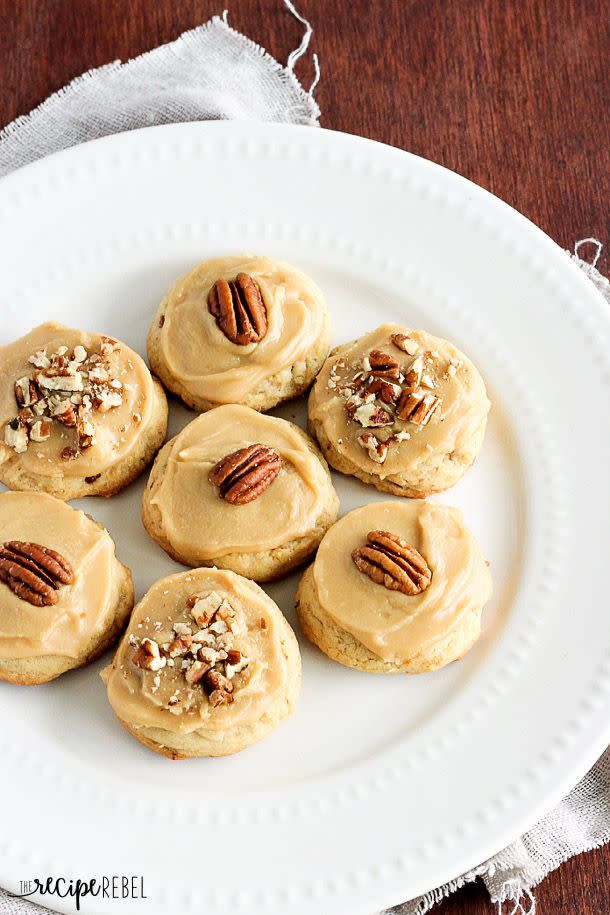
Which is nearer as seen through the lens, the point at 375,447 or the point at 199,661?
the point at 199,661

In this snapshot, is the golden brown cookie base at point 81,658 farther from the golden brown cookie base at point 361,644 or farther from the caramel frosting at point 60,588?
the golden brown cookie base at point 361,644

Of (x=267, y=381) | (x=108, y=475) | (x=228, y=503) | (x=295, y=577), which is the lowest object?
(x=295, y=577)

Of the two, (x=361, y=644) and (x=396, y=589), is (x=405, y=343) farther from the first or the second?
(x=361, y=644)

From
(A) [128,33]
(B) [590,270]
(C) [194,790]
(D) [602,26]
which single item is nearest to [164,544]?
(C) [194,790]

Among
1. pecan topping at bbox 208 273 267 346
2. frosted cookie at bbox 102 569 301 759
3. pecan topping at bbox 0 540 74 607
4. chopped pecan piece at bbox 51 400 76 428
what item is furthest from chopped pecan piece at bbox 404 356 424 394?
pecan topping at bbox 0 540 74 607

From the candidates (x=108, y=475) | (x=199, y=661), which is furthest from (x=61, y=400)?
(x=199, y=661)
